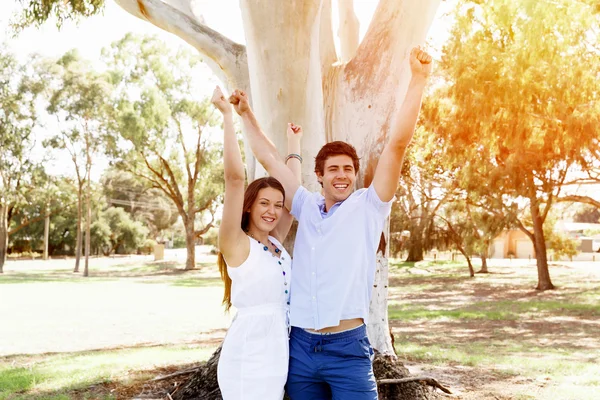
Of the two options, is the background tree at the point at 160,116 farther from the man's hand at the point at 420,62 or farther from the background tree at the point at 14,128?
the man's hand at the point at 420,62

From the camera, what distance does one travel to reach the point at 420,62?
2363mm

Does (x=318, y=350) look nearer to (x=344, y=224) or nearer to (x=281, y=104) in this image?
(x=344, y=224)

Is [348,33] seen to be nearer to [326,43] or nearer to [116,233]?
[326,43]

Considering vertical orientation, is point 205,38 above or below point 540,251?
above

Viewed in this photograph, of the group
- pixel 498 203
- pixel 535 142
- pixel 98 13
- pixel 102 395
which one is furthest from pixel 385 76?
pixel 498 203

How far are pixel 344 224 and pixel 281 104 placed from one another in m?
1.91

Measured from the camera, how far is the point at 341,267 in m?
2.35

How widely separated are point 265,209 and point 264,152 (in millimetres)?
582

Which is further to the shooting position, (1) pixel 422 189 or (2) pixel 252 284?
(1) pixel 422 189

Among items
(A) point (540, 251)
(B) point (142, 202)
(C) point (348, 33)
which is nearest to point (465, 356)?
(C) point (348, 33)

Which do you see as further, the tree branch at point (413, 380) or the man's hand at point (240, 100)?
the tree branch at point (413, 380)

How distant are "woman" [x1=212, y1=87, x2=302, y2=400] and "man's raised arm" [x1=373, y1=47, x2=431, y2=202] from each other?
447mm

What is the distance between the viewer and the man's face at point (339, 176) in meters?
2.46

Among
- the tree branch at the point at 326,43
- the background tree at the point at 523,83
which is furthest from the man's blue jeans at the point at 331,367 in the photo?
the background tree at the point at 523,83
